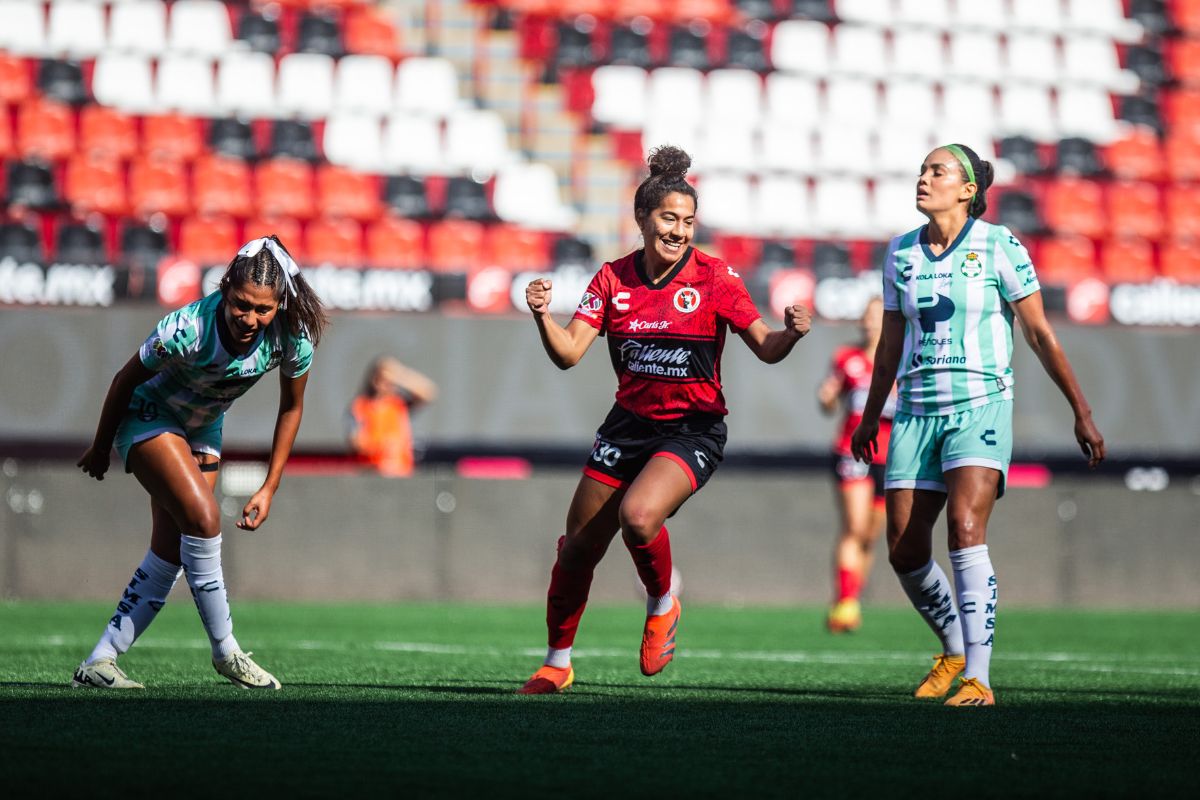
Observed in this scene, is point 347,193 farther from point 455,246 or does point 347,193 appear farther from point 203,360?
point 203,360

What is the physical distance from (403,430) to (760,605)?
11.0 ft

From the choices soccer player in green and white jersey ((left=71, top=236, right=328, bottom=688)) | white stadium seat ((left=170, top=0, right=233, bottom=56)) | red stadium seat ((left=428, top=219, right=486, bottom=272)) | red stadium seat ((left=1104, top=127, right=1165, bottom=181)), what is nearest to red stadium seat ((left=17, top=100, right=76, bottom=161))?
white stadium seat ((left=170, top=0, right=233, bottom=56))

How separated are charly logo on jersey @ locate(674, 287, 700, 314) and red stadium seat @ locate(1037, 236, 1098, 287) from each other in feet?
38.9

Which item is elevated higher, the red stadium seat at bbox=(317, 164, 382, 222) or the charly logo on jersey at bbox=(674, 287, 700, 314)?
the red stadium seat at bbox=(317, 164, 382, 222)

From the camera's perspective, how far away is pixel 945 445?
6.54 metres

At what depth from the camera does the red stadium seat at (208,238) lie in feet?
53.5

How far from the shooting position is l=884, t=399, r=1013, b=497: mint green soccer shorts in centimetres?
646

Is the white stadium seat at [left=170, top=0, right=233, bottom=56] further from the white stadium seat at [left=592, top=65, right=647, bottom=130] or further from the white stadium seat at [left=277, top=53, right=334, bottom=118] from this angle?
the white stadium seat at [left=592, top=65, right=647, bottom=130]

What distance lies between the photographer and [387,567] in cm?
1380

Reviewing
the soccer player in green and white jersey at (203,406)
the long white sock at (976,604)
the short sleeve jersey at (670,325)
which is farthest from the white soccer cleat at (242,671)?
the long white sock at (976,604)

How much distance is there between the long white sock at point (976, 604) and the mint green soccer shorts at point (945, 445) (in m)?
0.28

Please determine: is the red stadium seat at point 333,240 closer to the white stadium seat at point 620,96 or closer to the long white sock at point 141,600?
the white stadium seat at point 620,96

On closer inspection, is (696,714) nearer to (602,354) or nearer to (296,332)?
(296,332)

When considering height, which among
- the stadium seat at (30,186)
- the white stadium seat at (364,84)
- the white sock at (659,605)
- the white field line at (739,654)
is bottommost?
the white field line at (739,654)
